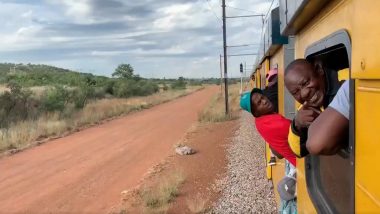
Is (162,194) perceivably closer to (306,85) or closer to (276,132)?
(276,132)

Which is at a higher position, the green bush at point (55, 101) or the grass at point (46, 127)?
the green bush at point (55, 101)

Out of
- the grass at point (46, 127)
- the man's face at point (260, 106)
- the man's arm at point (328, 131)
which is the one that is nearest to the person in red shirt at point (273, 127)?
the man's face at point (260, 106)

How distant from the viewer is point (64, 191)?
10.7 metres

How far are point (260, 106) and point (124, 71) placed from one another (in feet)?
Answer: 226

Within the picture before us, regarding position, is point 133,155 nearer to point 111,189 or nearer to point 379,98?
point 111,189

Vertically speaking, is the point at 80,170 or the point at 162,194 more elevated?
the point at 162,194

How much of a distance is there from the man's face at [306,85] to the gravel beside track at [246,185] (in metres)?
5.38

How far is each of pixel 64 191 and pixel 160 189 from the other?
2.33 metres

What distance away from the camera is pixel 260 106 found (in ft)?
13.4

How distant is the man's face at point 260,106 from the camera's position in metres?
4.06

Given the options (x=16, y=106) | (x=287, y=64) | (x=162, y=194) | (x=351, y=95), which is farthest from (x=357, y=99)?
(x=16, y=106)

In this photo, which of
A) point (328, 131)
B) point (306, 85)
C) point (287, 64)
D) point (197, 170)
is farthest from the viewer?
point (197, 170)

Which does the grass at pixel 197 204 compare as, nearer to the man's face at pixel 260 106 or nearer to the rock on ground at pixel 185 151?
the man's face at pixel 260 106

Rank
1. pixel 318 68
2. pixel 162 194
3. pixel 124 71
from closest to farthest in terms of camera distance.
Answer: pixel 318 68 → pixel 162 194 → pixel 124 71
